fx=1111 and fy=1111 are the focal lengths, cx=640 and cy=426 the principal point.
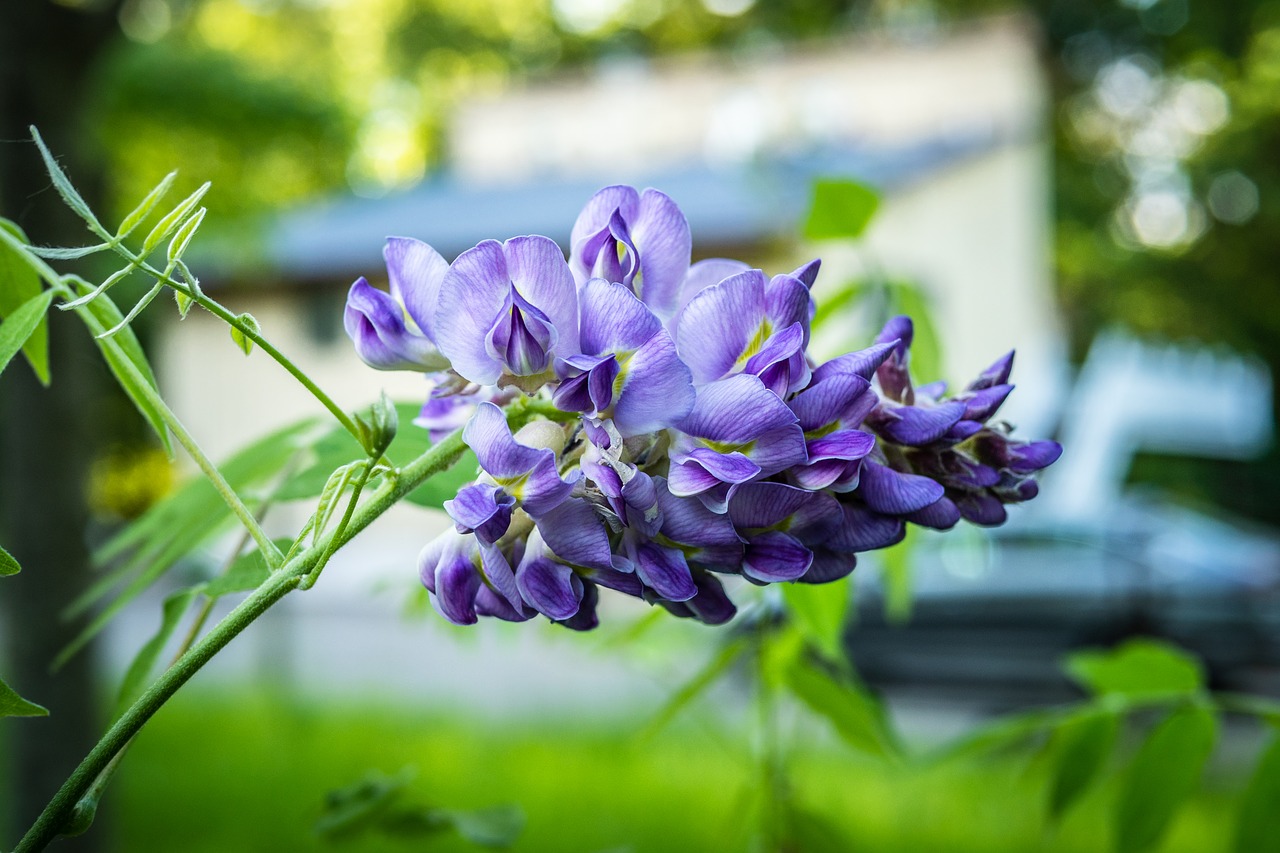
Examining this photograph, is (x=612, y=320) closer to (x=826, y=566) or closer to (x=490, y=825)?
(x=826, y=566)

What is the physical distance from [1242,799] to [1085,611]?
549 centimetres

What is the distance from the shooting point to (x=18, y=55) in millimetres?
2125

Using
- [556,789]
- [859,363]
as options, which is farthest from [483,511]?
[556,789]

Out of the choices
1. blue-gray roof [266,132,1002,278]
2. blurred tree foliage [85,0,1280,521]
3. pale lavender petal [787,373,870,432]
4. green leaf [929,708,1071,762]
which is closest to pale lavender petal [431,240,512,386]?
pale lavender petal [787,373,870,432]

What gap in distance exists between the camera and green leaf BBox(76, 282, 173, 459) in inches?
16.4

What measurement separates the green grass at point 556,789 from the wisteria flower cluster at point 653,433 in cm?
247

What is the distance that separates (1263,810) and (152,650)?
637 millimetres

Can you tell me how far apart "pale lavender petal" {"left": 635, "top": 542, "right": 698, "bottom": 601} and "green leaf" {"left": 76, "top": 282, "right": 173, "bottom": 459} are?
0.61ft

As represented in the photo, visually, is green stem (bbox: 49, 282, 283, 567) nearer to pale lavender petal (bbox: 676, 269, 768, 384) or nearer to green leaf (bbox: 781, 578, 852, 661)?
pale lavender petal (bbox: 676, 269, 768, 384)

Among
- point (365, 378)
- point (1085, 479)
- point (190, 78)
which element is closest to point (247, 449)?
point (190, 78)

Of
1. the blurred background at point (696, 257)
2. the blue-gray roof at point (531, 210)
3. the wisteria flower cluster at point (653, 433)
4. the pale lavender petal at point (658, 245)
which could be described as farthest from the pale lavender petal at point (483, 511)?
the blue-gray roof at point (531, 210)

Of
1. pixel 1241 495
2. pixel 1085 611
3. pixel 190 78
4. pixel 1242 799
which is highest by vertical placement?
pixel 190 78

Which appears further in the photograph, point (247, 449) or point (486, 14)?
point (486, 14)

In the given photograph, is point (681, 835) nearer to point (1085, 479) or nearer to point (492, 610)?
point (492, 610)
